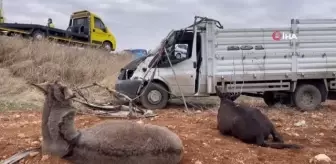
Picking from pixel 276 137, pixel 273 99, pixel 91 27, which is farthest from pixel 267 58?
pixel 91 27

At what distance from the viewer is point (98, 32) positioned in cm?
2508

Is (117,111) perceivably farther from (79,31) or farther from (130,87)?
(79,31)

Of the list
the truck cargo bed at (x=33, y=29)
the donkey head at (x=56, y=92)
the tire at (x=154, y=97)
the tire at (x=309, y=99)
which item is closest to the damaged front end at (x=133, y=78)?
the tire at (x=154, y=97)

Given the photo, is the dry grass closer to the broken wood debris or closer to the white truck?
the white truck

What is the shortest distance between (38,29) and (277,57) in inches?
560

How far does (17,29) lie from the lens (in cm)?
2130

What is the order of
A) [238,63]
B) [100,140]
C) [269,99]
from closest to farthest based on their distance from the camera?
[100,140]
[238,63]
[269,99]

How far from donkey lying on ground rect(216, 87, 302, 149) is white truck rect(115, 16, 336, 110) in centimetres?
460

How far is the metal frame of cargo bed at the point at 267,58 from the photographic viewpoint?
1112cm

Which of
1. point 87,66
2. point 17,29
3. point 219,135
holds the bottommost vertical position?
point 219,135

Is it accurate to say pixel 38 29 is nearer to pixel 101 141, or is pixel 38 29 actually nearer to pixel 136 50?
pixel 136 50

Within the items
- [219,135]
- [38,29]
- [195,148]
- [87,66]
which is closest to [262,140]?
[219,135]

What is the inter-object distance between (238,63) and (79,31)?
50.3 ft

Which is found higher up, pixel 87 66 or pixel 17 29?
pixel 17 29
